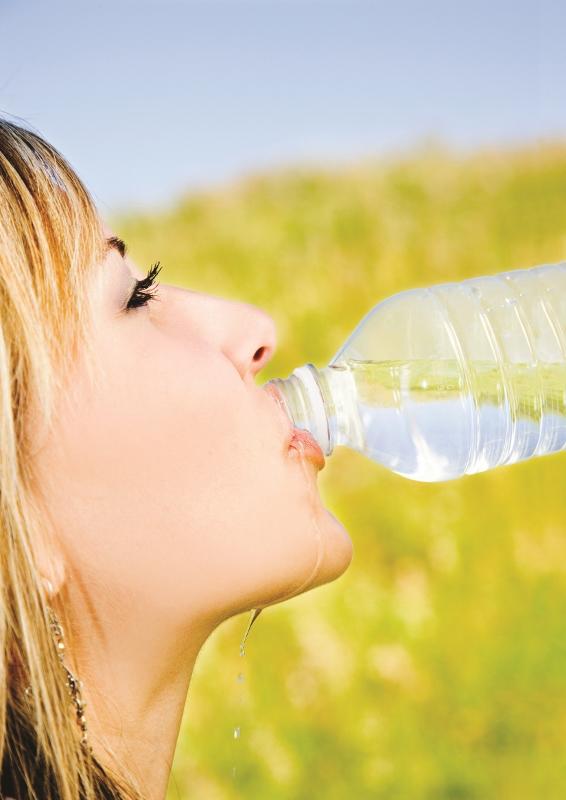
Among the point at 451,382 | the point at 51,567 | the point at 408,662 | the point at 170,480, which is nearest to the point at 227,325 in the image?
the point at 170,480

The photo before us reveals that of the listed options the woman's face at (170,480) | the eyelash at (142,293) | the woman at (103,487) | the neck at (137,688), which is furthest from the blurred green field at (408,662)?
the eyelash at (142,293)

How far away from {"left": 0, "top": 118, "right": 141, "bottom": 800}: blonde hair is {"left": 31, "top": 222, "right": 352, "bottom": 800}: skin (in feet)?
0.10

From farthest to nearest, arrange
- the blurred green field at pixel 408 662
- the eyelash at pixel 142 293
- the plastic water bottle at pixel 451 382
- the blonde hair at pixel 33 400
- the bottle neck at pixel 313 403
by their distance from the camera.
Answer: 1. the blurred green field at pixel 408 662
2. the plastic water bottle at pixel 451 382
3. the bottle neck at pixel 313 403
4. the eyelash at pixel 142 293
5. the blonde hair at pixel 33 400

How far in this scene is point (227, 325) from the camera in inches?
59.3

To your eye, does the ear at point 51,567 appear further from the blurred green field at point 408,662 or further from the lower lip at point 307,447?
the blurred green field at point 408,662

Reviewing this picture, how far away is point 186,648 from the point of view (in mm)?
1469

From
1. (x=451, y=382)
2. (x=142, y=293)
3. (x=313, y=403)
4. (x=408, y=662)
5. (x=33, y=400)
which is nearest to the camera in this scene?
(x=33, y=400)

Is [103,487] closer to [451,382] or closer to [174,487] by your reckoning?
[174,487]

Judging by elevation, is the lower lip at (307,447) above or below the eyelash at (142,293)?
below

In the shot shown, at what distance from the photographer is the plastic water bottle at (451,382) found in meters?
1.86

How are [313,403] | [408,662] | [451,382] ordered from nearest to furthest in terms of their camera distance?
[313,403] → [451,382] → [408,662]

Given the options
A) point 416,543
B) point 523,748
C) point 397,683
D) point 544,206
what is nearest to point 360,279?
point 544,206

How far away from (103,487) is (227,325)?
35 cm

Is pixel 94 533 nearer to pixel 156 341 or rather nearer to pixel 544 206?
pixel 156 341
